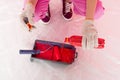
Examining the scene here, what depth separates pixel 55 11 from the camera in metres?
1.34

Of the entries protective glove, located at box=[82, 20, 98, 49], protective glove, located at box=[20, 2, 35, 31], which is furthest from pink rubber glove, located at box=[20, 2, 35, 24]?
protective glove, located at box=[82, 20, 98, 49]

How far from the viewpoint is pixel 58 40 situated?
1.24m

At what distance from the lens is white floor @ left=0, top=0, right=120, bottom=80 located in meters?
1.14

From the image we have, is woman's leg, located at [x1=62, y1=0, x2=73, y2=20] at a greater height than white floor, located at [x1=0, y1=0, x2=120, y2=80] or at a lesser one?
greater

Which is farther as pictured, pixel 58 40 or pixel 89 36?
pixel 58 40

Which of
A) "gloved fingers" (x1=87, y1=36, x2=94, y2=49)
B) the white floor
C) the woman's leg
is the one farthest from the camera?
the woman's leg

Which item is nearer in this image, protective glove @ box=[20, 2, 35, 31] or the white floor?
protective glove @ box=[20, 2, 35, 31]

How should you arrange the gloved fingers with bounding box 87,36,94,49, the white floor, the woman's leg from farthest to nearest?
the woman's leg < the white floor < the gloved fingers with bounding box 87,36,94,49

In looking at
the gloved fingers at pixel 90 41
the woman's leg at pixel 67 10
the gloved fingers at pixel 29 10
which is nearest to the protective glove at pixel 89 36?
the gloved fingers at pixel 90 41

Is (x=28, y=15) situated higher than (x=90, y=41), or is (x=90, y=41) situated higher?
(x=28, y=15)

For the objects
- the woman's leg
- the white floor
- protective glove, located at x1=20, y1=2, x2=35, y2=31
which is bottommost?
the white floor

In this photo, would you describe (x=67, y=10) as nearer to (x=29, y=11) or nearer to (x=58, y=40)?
(x=58, y=40)

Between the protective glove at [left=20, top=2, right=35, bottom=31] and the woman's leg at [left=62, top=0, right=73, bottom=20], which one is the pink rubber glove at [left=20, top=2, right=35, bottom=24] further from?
the woman's leg at [left=62, top=0, right=73, bottom=20]

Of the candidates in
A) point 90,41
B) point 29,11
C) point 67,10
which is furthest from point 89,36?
point 67,10
